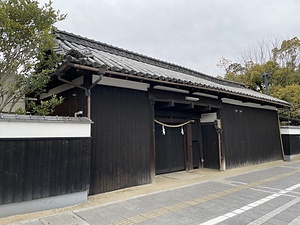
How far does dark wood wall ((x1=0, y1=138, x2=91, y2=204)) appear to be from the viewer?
3.31 metres

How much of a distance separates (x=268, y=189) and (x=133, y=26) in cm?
1243

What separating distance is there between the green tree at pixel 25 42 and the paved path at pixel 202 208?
2.99m

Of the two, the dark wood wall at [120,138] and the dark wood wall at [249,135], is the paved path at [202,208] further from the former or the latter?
the dark wood wall at [249,135]

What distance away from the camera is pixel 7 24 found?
12.7 feet

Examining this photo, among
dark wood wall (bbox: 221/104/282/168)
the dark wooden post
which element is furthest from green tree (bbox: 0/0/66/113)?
dark wood wall (bbox: 221/104/282/168)

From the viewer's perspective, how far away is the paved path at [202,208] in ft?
10.5

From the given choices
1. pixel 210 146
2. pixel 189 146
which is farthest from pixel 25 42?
pixel 210 146

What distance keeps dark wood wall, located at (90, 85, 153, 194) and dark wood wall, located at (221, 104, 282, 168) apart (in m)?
3.98

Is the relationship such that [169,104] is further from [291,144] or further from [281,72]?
[281,72]

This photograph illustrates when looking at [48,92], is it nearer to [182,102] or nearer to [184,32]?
[182,102]

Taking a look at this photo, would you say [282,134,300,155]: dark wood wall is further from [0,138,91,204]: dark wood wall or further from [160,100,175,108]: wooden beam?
[0,138,91,204]: dark wood wall

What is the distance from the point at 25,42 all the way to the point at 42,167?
101 inches

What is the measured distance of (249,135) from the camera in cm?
946

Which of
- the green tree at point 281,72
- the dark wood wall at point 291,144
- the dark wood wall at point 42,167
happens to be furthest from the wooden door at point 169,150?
the green tree at point 281,72
